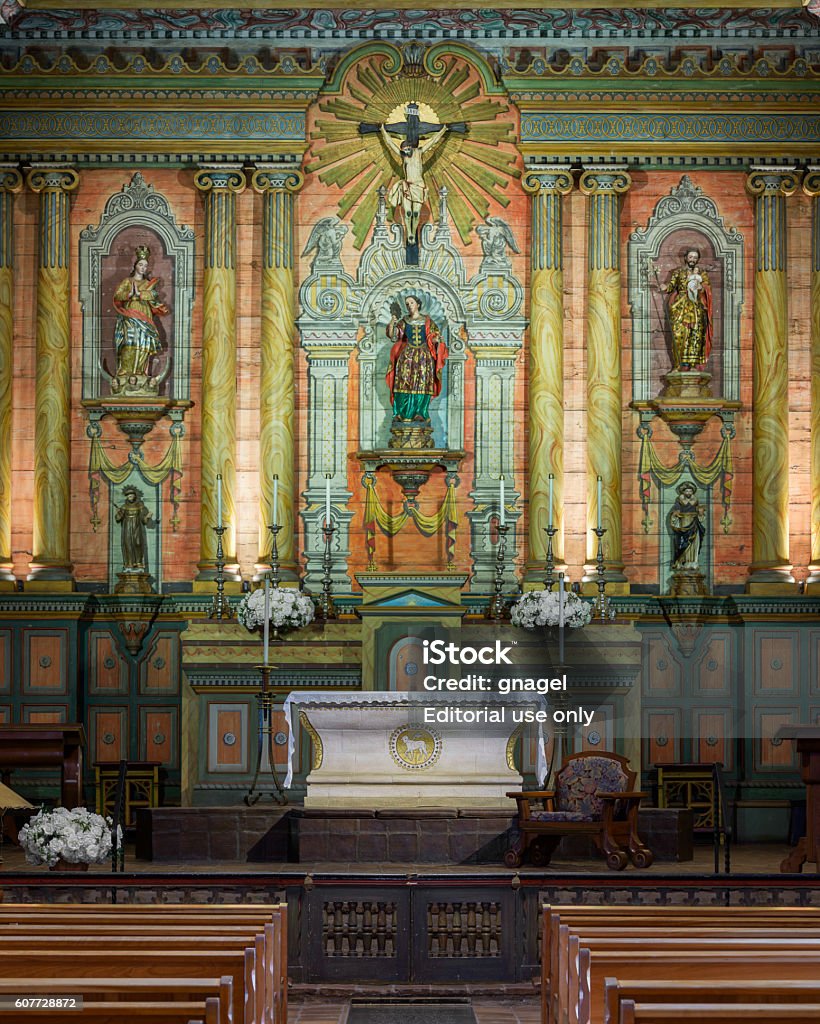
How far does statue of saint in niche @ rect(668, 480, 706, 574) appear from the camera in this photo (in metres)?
18.0

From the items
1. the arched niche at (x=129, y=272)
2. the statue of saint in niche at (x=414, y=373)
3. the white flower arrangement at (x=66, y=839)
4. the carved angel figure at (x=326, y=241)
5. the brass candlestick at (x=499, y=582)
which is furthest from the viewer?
the carved angel figure at (x=326, y=241)

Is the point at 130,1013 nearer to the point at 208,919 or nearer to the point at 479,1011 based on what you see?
the point at 208,919

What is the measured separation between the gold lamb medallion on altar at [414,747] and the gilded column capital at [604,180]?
6995 millimetres

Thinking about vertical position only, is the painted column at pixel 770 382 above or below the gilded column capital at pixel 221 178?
below

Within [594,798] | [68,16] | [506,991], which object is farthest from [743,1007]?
[68,16]

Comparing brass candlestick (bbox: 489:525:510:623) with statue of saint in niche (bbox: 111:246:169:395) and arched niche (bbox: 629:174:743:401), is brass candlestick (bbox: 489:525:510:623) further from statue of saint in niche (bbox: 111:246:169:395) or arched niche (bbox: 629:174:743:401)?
statue of saint in niche (bbox: 111:246:169:395)

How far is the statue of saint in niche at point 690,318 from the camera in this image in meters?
18.1

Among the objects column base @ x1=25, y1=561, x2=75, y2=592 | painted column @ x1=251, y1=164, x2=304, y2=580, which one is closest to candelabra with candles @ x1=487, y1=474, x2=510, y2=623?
painted column @ x1=251, y1=164, x2=304, y2=580

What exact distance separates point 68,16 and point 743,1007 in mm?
14965

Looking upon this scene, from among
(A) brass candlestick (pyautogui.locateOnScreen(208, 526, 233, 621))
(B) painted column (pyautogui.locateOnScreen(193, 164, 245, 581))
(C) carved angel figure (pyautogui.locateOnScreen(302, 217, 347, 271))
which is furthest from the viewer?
(C) carved angel figure (pyautogui.locateOnScreen(302, 217, 347, 271))

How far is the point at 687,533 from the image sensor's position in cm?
1795

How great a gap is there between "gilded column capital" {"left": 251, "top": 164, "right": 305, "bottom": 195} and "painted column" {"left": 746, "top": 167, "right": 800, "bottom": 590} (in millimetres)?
4763

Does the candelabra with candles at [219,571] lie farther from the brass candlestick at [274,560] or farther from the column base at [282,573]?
the brass candlestick at [274,560]

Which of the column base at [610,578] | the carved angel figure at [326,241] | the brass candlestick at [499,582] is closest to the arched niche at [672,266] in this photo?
the column base at [610,578]
